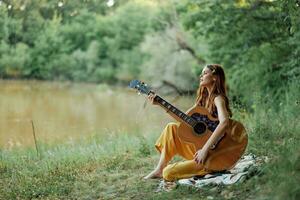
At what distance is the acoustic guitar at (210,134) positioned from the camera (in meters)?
4.58

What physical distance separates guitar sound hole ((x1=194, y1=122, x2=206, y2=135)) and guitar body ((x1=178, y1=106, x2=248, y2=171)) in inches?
0.4

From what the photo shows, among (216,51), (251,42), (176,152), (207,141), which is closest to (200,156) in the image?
(207,141)

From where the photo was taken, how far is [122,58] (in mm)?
29531

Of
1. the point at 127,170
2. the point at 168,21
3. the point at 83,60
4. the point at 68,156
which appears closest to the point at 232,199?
the point at 127,170

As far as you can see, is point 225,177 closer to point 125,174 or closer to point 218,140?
point 218,140

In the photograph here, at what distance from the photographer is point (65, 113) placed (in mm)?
16234

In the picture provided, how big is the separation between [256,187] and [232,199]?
21 centimetres

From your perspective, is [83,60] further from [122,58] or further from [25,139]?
[25,139]

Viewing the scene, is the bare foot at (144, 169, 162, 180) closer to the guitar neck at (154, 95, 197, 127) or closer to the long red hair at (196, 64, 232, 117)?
the guitar neck at (154, 95, 197, 127)

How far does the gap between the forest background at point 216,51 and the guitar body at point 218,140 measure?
0.30 meters

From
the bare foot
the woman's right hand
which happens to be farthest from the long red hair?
the bare foot

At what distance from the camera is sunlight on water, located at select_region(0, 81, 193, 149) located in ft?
36.7

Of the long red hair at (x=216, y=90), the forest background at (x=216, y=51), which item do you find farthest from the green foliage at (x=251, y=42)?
the long red hair at (x=216, y=90)

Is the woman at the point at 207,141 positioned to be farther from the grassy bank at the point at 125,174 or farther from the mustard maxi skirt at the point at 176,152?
the grassy bank at the point at 125,174
